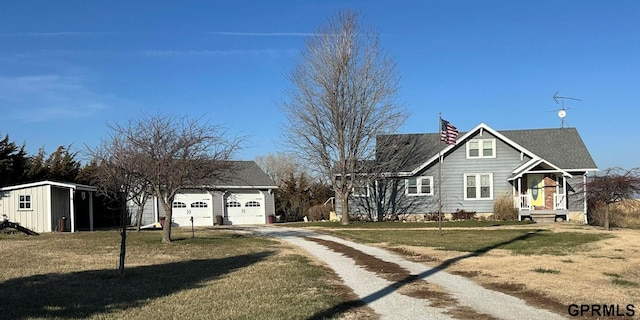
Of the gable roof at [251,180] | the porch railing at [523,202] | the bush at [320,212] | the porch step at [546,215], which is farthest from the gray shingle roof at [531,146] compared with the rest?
the gable roof at [251,180]

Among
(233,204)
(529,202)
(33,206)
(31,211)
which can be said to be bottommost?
(233,204)

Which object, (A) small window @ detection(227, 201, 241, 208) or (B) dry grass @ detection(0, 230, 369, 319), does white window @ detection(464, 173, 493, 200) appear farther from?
(B) dry grass @ detection(0, 230, 369, 319)

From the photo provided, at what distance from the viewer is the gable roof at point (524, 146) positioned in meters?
35.5

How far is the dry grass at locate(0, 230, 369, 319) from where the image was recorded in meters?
8.38

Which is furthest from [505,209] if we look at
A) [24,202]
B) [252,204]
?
[24,202]

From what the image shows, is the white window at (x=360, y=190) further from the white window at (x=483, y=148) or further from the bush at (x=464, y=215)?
the white window at (x=483, y=148)

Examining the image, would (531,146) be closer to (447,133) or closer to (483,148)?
(483,148)

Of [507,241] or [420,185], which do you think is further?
[420,185]

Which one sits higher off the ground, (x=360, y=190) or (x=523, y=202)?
(x=360, y=190)

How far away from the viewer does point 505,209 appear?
34.4 metres

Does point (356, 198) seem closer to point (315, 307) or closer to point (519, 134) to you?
point (519, 134)

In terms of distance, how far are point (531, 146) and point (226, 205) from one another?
2089 centimetres

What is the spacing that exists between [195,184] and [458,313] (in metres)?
14.3

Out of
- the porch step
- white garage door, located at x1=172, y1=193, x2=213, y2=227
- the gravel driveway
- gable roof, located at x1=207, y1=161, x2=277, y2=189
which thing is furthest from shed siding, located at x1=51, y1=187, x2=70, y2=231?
the porch step
